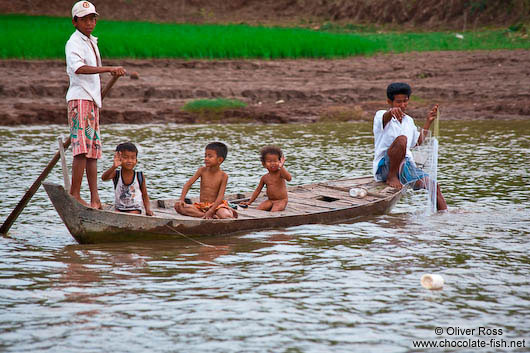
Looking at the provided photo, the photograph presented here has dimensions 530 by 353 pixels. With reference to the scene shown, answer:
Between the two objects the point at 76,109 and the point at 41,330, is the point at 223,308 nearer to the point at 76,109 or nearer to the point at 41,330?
the point at 41,330

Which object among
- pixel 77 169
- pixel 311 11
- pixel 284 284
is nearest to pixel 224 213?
pixel 77 169

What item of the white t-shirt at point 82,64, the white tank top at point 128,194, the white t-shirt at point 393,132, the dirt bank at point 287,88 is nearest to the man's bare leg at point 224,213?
the white tank top at point 128,194

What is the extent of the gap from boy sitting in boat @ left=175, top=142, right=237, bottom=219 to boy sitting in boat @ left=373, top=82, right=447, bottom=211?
6.11 ft

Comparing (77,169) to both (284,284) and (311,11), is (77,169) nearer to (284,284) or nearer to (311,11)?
(284,284)

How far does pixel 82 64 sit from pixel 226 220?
1679 mm

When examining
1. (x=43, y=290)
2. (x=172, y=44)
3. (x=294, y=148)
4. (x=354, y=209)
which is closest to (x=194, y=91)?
(x=172, y=44)

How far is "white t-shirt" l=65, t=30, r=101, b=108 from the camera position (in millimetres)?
6199

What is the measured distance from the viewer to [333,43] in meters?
19.7

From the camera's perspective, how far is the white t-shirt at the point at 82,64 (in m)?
6.20

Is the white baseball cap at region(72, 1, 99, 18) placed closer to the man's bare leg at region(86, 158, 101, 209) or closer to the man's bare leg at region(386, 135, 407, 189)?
the man's bare leg at region(86, 158, 101, 209)

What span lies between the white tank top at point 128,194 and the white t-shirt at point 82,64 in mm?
659

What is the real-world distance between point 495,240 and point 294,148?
5912 millimetres

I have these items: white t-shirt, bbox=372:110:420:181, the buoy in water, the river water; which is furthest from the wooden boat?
the buoy in water

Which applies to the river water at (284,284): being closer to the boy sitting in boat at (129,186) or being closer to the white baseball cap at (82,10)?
the boy sitting in boat at (129,186)
